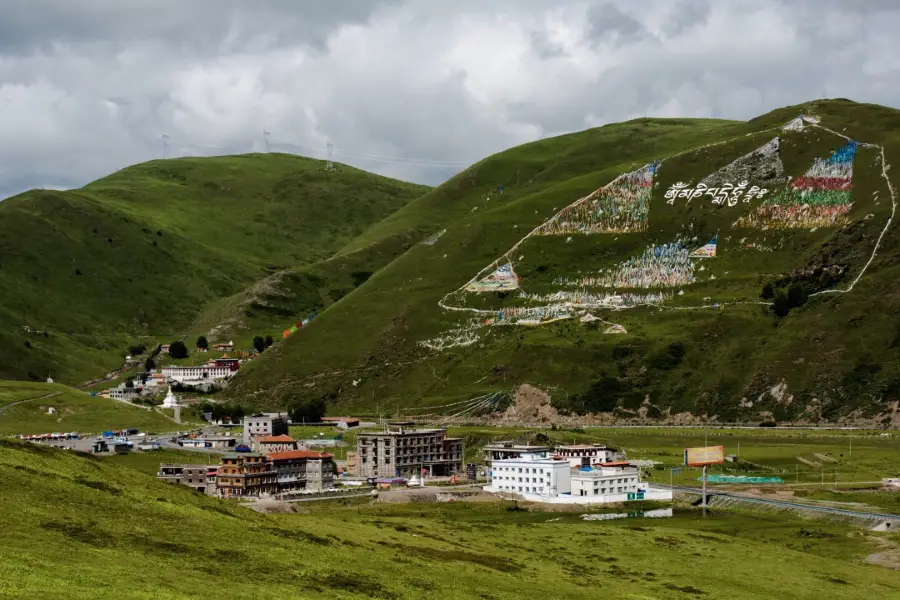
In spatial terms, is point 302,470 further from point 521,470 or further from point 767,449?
Result: point 767,449

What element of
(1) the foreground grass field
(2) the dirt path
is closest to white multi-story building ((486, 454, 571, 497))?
(1) the foreground grass field

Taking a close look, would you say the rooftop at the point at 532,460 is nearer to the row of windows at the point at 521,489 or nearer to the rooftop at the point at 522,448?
the row of windows at the point at 521,489

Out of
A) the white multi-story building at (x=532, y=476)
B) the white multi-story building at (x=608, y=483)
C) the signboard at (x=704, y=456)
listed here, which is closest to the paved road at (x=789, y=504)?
the white multi-story building at (x=608, y=483)

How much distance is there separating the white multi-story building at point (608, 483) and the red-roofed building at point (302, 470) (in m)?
29.2

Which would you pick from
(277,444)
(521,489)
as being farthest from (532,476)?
(277,444)

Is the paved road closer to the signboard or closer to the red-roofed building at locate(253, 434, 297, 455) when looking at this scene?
the signboard

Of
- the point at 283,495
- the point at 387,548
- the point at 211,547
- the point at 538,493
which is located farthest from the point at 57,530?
the point at 538,493

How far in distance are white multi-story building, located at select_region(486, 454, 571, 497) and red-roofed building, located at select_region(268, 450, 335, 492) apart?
19.2 metres

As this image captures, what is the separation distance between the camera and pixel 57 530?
61.1 meters

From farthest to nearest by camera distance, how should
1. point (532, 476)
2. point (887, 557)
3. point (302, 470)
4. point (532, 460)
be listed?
point (302, 470) → point (532, 460) → point (532, 476) → point (887, 557)

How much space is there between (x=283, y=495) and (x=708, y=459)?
54381 millimetres

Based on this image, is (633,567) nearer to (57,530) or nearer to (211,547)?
(211,547)

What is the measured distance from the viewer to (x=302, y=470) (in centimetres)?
14550

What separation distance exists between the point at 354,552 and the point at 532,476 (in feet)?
223
